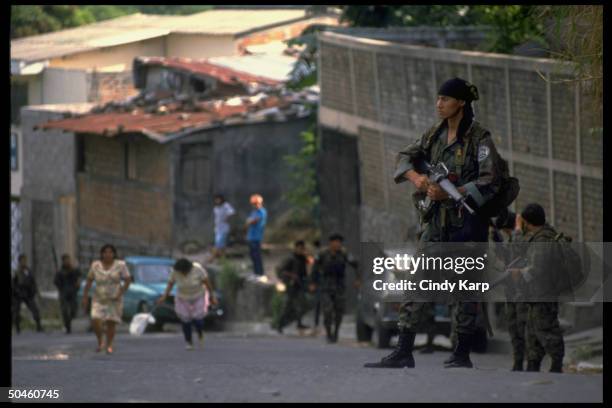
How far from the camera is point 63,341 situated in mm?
25516

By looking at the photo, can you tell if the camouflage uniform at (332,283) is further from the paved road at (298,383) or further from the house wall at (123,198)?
the house wall at (123,198)

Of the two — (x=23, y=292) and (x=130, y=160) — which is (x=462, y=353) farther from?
(x=130, y=160)

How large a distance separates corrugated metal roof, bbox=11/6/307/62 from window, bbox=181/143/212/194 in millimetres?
10692

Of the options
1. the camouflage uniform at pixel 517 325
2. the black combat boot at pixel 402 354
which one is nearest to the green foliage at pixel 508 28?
the camouflage uniform at pixel 517 325

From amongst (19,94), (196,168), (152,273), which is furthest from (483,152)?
(19,94)

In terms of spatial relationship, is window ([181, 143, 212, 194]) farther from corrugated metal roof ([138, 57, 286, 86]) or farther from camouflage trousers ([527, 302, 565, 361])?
camouflage trousers ([527, 302, 565, 361])

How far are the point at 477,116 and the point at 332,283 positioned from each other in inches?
147

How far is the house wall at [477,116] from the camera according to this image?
70.2ft

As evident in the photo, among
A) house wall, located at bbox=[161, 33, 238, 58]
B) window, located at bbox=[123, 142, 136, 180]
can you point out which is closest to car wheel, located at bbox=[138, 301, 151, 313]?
window, located at bbox=[123, 142, 136, 180]

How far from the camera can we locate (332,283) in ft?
76.8

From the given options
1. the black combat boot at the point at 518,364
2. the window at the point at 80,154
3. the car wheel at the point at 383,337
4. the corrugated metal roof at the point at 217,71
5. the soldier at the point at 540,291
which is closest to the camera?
the soldier at the point at 540,291

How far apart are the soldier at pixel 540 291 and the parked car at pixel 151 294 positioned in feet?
50.8

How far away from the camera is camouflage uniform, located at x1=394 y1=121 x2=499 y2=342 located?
10.2m

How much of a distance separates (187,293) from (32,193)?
26906 millimetres
